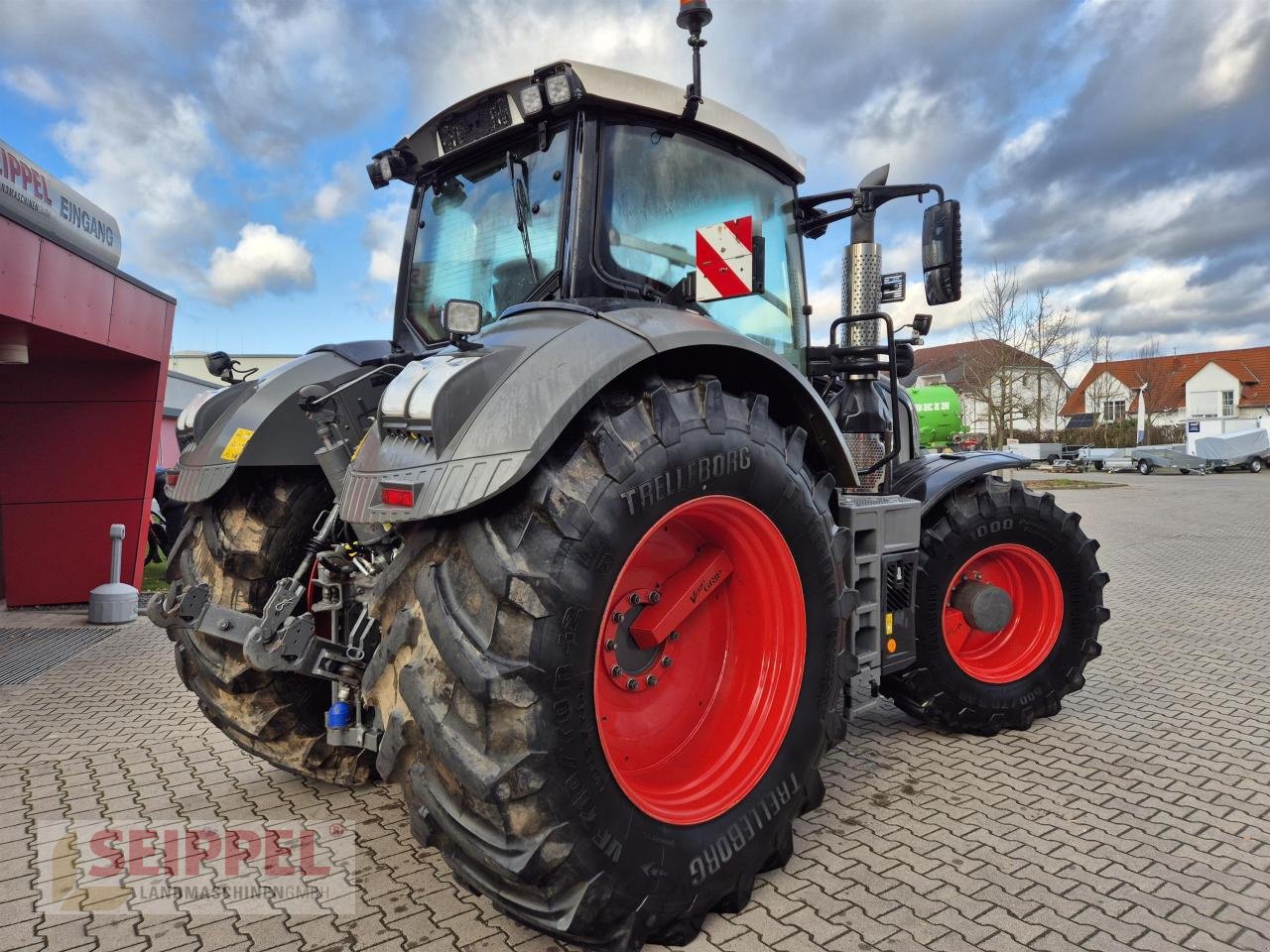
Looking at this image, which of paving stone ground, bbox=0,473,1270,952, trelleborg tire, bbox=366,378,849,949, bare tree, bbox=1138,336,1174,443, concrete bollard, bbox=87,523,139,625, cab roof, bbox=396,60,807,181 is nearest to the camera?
trelleborg tire, bbox=366,378,849,949

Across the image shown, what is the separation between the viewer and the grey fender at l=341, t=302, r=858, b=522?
1.96 metres

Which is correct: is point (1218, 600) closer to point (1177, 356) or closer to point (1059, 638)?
point (1059, 638)

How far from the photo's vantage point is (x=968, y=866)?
2.74 m

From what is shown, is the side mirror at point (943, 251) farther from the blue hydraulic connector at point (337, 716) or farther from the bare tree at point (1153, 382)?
the bare tree at point (1153, 382)

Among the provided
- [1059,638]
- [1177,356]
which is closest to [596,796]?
[1059,638]

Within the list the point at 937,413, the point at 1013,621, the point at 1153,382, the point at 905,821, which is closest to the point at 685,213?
the point at 905,821

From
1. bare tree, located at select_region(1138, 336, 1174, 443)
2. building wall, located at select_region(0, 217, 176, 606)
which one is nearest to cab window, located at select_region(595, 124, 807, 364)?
building wall, located at select_region(0, 217, 176, 606)

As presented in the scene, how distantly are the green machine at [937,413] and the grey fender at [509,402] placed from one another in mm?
9180

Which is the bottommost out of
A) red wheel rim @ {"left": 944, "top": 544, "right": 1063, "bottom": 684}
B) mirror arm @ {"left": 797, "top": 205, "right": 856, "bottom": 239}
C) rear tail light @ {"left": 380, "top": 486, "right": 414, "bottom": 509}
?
red wheel rim @ {"left": 944, "top": 544, "right": 1063, "bottom": 684}

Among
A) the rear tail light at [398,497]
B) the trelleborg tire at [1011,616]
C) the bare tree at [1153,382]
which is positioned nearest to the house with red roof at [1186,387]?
the bare tree at [1153,382]

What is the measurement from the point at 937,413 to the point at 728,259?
9030 millimetres

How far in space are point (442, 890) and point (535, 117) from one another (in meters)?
2.63

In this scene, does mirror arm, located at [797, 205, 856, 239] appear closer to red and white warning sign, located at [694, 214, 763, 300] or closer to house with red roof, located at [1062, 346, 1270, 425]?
red and white warning sign, located at [694, 214, 763, 300]

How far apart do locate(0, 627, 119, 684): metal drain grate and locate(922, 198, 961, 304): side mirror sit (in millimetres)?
5924
